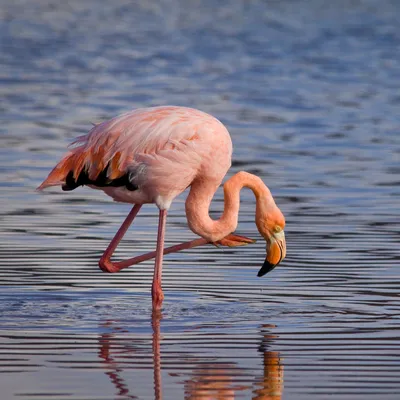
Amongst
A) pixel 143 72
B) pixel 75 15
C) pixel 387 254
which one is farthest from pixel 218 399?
pixel 75 15

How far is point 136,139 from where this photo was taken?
30.1 feet

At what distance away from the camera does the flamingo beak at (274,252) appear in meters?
8.99

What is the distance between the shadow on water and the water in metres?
0.01

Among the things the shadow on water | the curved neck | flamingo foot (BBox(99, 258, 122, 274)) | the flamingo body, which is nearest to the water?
the shadow on water

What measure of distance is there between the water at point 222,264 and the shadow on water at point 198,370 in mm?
14

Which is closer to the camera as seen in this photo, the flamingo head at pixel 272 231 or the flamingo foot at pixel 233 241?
the flamingo head at pixel 272 231

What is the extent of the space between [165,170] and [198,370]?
241 cm

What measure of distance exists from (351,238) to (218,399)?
460cm

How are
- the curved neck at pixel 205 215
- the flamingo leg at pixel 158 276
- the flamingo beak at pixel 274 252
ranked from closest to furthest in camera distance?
the flamingo leg at pixel 158 276 < the flamingo beak at pixel 274 252 < the curved neck at pixel 205 215

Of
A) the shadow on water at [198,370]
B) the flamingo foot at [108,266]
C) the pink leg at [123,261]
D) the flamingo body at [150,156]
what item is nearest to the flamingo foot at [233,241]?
the pink leg at [123,261]

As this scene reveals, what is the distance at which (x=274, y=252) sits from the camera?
9000 mm

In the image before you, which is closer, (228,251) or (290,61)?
(228,251)

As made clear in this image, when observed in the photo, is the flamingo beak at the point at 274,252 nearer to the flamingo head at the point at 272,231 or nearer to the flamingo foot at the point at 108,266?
the flamingo head at the point at 272,231

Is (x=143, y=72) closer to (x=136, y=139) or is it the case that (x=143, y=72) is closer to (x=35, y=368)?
A: (x=136, y=139)
